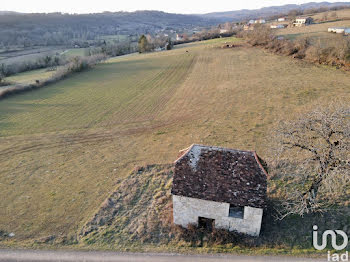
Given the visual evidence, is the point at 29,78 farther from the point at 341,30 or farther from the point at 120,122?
the point at 341,30

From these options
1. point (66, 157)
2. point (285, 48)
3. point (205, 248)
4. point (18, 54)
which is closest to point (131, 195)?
point (205, 248)

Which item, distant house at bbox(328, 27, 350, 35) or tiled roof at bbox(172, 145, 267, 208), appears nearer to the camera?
tiled roof at bbox(172, 145, 267, 208)

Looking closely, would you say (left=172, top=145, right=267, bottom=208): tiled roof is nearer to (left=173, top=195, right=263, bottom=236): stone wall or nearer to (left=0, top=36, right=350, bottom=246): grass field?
(left=173, top=195, right=263, bottom=236): stone wall

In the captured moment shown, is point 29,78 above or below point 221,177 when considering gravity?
below

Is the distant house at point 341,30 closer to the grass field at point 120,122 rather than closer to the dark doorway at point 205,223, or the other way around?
the grass field at point 120,122

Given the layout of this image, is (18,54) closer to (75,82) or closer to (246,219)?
(75,82)

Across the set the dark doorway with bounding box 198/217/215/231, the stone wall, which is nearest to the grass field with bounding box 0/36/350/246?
the stone wall

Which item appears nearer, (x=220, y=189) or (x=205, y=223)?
(x=220, y=189)

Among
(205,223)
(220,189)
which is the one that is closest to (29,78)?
(205,223)
